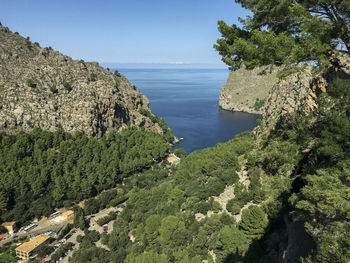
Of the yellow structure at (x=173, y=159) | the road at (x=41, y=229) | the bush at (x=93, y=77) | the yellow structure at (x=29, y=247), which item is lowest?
the road at (x=41, y=229)

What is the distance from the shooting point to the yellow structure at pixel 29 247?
140 feet

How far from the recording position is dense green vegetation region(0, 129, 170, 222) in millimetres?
58803

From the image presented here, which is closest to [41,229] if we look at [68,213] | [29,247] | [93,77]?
[68,213]

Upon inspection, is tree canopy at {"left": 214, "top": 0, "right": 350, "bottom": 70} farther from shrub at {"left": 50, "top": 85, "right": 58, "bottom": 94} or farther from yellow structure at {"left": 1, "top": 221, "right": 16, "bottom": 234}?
shrub at {"left": 50, "top": 85, "right": 58, "bottom": 94}

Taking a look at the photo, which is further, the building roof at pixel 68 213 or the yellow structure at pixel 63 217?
the building roof at pixel 68 213

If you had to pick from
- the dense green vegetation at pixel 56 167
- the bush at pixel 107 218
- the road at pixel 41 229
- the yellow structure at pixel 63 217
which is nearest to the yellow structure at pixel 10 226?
the dense green vegetation at pixel 56 167

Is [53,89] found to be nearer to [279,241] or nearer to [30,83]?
[30,83]

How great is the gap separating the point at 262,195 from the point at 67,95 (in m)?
84.5

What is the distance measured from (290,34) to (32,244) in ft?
178

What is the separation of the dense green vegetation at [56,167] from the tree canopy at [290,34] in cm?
6137

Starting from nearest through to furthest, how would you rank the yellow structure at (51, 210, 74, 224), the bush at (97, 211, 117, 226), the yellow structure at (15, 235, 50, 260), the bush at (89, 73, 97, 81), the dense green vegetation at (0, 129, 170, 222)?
1. the yellow structure at (15, 235, 50, 260)
2. the bush at (97, 211, 117, 226)
3. the yellow structure at (51, 210, 74, 224)
4. the dense green vegetation at (0, 129, 170, 222)
5. the bush at (89, 73, 97, 81)

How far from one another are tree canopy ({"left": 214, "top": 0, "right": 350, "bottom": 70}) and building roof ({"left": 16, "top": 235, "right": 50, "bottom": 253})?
162 feet

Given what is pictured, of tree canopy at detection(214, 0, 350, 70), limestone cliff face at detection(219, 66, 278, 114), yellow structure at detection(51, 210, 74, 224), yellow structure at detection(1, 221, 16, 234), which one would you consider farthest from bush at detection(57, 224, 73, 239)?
limestone cliff face at detection(219, 66, 278, 114)

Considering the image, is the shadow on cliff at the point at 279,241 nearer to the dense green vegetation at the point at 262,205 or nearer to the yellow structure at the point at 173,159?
the dense green vegetation at the point at 262,205
